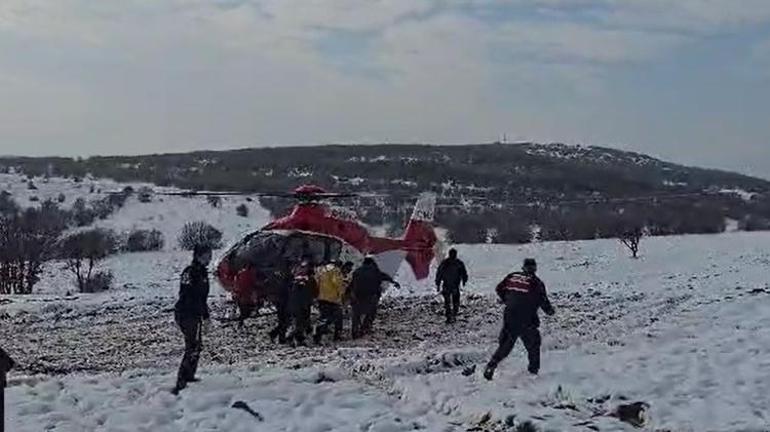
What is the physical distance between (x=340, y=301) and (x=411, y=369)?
378 centimetres

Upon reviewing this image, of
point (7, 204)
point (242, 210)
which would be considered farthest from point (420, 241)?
point (7, 204)

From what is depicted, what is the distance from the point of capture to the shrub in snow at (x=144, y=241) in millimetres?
56156

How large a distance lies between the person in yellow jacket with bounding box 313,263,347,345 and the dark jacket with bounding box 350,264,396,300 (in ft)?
1.19

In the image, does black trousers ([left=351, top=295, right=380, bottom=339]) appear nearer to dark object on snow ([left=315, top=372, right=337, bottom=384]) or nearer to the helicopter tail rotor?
dark object on snow ([left=315, top=372, right=337, bottom=384])

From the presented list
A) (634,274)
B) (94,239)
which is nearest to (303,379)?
(634,274)

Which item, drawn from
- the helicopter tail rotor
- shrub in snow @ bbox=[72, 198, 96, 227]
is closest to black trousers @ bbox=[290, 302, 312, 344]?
the helicopter tail rotor

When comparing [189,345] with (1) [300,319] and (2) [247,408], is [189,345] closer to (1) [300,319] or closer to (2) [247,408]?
(2) [247,408]

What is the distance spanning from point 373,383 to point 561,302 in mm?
10911

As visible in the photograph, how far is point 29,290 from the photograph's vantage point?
3612 cm

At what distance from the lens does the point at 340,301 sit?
18422 millimetres

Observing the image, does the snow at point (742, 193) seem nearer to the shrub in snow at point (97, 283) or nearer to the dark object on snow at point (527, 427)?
the shrub in snow at point (97, 283)

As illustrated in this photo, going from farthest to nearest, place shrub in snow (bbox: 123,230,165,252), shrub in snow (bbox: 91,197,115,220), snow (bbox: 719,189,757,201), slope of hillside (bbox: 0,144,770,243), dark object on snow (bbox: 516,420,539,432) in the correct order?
snow (bbox: 719,189,757,201) < shrub in snow (bbox: 91,197,115,220) < slope of hillside (bbox: 0,144,770,243) < shrub in snow (bbox: 123,230,165,252) < dark object on snow (bbox: 516,420,539,432)

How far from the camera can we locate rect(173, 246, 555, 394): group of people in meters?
13.1

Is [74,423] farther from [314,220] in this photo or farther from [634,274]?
[634,274]
